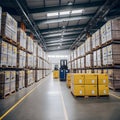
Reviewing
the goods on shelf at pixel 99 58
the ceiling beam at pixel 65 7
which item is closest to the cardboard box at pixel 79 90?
the goods on shelf at pixel 99 58

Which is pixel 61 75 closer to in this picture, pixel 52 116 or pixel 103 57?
pixel 103 57

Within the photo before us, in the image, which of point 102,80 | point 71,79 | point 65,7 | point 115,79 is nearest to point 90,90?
point 102,80

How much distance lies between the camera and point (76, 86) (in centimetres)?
627

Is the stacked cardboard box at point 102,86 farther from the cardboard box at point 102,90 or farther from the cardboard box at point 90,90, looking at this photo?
the cardboard box at point 90,90

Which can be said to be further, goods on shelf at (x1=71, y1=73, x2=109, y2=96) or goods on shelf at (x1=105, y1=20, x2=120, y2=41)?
goods on shelf at (x1=105, y1=20, x2=120, y2=41)

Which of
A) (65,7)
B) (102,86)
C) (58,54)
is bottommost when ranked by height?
(102,86)

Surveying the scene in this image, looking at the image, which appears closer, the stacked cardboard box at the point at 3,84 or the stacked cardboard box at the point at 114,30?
the stacked cardboard box at the point at 3,84

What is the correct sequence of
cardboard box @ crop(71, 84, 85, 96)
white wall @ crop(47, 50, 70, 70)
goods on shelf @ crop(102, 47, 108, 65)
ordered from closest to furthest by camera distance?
cardboard box @ crop(71, 84, 85, 96)
goods on shelf @ crop(102, 47, 108, 65)
white wall @ crop(47, 50, 70, 70)

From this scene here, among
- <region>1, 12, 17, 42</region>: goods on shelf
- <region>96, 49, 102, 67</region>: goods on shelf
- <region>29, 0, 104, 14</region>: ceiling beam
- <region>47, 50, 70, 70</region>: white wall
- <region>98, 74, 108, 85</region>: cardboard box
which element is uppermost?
<region>29, 0, 104, 14</region>: ceiling beam

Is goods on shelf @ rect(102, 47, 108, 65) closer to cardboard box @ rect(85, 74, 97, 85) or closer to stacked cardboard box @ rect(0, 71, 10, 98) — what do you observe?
cardboard box @ rect(85, 74, 97, 85)

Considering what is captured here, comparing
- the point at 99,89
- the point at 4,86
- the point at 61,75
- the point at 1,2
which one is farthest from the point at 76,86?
the point at 61,75

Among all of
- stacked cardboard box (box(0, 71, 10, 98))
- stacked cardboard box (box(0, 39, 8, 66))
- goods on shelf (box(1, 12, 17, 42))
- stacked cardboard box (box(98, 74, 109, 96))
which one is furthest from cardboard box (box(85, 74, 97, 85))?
goods on shelf (box(1, 12, 17, 42))

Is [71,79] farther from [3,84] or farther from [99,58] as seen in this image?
[3,84]

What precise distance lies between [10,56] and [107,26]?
5.60 meters
